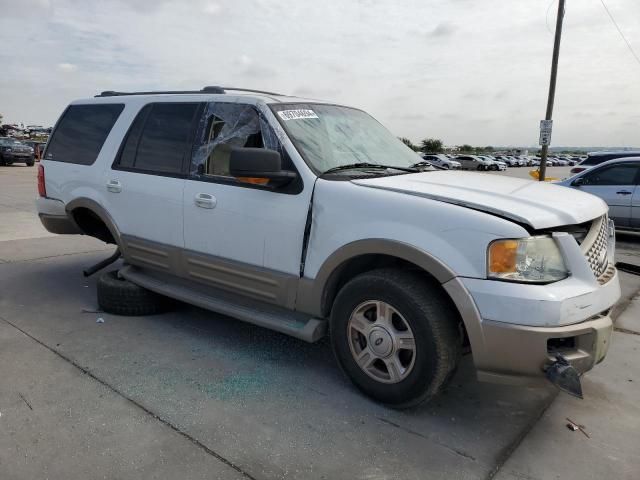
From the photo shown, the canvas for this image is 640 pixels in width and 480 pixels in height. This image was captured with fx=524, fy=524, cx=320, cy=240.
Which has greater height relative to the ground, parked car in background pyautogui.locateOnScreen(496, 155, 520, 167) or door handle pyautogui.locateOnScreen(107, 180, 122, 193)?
door handle pyautogui.locateOnScreen(107, 180, 122, 193)

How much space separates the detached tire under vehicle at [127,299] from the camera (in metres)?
4.57

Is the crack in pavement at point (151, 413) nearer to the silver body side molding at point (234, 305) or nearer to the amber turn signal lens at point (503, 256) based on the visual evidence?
the silver body side molding at point (234, 305)

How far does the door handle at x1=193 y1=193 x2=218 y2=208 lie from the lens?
3758 mm

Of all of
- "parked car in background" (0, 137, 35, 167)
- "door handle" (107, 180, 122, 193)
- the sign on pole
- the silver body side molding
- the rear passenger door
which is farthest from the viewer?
"parked car in background" (0, 137, 35, 167)

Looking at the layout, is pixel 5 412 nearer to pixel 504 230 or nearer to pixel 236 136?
pixel 236 136

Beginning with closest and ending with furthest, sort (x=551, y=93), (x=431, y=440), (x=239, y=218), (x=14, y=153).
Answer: (x=431, y=440) → (x=239, y=218) → (x=551, y=93) → (x=14, y=153)

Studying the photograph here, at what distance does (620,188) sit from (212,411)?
9149 mm

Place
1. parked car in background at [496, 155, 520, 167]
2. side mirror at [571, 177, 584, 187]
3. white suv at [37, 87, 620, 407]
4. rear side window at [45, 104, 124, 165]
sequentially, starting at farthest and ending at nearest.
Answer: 1. parked car in background at [496, 155, 520, 167]
2. side mirror at [571, 177, 584, 187]
3. rear side window at [45, 104, 124, 165]
4. white suv at [37, 87, 620, 407]

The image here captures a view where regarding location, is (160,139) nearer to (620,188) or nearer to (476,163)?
(620,188)

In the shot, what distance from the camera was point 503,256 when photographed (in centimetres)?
262

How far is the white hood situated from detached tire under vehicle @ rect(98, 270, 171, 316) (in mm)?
2368

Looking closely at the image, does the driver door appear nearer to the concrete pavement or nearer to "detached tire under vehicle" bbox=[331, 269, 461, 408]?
"detached tire under vehicle" bbox=[331, 269, 461, 408]

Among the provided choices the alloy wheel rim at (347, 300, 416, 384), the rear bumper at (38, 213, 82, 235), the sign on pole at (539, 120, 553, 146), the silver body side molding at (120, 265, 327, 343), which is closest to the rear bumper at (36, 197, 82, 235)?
the rear bumper at (38, 213, 82, 235)

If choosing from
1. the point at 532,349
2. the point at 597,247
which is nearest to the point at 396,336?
the point at 532,349
